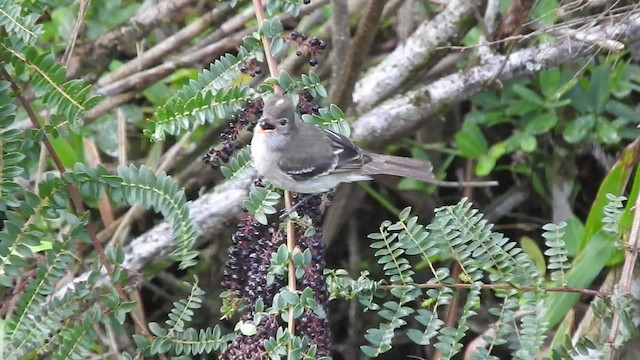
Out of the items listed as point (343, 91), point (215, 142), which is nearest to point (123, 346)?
point (215, 142)

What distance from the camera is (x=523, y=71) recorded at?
3.53 m

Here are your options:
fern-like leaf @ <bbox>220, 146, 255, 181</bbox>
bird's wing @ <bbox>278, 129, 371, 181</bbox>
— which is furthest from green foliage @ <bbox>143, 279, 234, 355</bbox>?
bird's wing @ <bbox>278, 129, 371, 181</bbox>

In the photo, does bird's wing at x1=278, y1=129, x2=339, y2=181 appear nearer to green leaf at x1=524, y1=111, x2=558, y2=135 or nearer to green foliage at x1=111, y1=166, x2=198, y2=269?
green foliage at x1=111, y1=166, x2=198, y2=269

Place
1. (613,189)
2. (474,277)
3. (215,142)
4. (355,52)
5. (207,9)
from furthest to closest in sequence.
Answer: (207,9) → (215,142) → (355,52) → (613,189) → (474,277)

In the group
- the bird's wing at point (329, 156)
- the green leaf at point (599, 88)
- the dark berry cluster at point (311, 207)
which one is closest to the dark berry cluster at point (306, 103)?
the dark berry cluster at point (311, 207)

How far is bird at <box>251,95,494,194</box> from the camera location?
2572 mm

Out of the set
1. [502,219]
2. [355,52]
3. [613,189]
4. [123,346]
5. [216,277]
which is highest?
[355,52]

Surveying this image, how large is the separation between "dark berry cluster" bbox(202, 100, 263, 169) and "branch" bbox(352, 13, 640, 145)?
123 cm

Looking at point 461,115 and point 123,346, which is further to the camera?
point 461,115

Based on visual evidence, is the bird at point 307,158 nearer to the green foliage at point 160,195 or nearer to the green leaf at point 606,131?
the green foliage at point 160,195

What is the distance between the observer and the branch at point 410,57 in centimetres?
353

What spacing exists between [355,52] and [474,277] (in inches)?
56.0

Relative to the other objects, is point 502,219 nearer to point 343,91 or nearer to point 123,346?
point 343,91

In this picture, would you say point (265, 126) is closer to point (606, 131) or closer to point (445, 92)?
point (445, 92)
